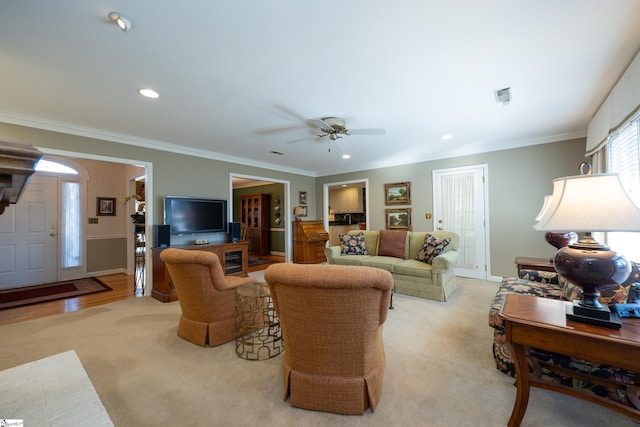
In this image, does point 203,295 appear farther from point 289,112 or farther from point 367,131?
point 367,131

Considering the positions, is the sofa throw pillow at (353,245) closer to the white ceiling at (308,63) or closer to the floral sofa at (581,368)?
the white ceiling at (308,63)

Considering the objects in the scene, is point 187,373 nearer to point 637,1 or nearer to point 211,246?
point 211,246

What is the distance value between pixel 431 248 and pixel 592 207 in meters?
2.72

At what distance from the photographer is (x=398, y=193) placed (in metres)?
5.50

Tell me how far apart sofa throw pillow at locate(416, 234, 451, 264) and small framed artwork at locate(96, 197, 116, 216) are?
20.6 feet

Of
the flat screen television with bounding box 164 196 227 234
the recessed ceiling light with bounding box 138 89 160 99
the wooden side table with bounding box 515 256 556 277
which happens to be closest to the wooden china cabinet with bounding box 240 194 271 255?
the flat screen television with bounding box 164 196 227 234

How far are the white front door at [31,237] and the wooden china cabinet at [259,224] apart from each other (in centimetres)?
441

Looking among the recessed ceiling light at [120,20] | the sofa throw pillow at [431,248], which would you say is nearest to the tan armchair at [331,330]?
the recessed ceiling light at [120,20]

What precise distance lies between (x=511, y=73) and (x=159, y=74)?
302 centimetres

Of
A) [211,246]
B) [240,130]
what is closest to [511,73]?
[240,130]

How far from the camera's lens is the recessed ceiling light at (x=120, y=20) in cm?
149

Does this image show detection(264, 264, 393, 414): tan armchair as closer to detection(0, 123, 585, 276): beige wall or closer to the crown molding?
detection(0, 123, 585, 276): beige wall

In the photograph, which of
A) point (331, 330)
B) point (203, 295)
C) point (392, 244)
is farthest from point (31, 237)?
point (392, 244)

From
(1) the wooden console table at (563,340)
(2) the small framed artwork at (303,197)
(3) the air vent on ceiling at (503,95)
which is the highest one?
(3) the air vent on ceiling at (503,95)
